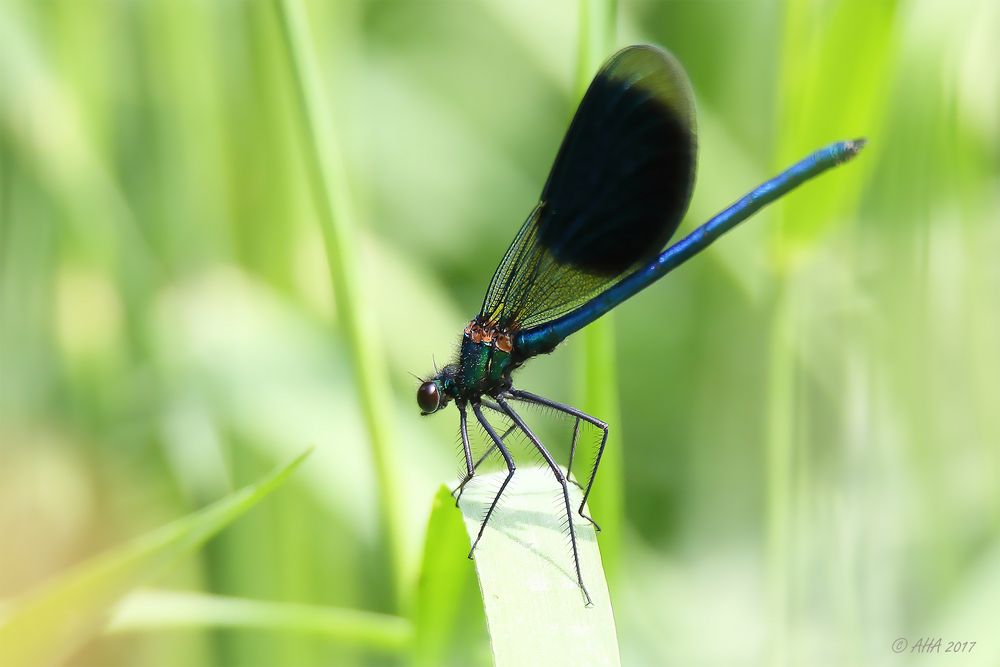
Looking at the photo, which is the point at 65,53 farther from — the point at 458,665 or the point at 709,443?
the point at 709,443

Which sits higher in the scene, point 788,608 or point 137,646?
point 137,646

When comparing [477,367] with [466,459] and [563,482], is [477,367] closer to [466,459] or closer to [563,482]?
[466,459]

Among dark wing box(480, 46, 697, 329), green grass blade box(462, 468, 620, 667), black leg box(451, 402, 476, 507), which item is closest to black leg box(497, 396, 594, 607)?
green grass blade box(462, 468, 620, 667)

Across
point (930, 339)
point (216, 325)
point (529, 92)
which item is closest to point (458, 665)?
point (216, 325)

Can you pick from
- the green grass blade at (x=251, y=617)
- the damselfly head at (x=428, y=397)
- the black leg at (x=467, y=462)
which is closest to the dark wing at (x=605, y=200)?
the damselfly head at (x=428, y=397)

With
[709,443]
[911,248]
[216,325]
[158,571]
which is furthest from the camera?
[709,443]

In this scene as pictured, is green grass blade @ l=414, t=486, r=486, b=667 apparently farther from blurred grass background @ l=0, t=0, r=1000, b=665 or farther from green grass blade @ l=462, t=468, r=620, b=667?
blurred grass background @ l=0, t=0, r=1000, b=665
